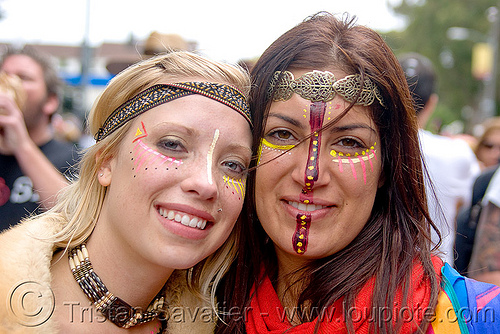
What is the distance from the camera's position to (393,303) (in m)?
1.77

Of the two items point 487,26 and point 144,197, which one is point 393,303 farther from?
point 487,26

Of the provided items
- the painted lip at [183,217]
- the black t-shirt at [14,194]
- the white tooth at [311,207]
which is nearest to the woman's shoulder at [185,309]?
the painted lip at [183,217]

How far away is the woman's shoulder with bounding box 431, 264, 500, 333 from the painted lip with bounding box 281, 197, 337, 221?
0.52m

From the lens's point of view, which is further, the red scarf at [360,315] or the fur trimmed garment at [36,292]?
the red scarf at [360,315]

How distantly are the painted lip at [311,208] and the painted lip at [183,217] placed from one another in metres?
0.35

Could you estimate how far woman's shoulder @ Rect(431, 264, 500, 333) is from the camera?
1707mm

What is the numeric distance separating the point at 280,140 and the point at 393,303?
2.50ft

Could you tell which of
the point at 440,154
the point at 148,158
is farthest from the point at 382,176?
the point at 440,154

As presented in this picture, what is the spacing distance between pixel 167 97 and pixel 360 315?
110 cm

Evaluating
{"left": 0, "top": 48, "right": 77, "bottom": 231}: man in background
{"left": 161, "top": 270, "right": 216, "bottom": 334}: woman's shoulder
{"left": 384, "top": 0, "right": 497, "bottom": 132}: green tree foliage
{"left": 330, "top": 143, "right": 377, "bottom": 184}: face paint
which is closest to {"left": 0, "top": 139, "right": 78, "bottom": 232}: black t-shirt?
{"left": 0, "top": 48, "right": 77, "bottom": 231}: man in background

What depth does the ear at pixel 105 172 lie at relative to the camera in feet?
6.34

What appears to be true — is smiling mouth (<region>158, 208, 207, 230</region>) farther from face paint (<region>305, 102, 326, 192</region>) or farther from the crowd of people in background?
face paint (<region>305, 102, 326, 192</region>)

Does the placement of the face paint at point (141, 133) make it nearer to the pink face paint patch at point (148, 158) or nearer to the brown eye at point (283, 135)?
the pink face paint patch at point (148, 158)

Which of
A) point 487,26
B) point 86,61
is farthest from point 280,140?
point 487,26
